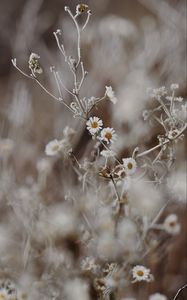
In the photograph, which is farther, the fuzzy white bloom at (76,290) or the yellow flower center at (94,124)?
the fuzzy white bloom at (76,290)

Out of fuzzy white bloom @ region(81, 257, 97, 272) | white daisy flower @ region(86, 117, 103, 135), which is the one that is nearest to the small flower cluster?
white daisy flower @ region(86, 117, 103, 135)

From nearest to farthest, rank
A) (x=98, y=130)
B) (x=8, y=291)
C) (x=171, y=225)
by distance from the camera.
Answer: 1. (x=98, y=130)
2. (x=8, y=291)
3. (x=171, y=225)

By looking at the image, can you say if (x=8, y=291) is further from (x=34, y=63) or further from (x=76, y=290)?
(x=34, y=63)

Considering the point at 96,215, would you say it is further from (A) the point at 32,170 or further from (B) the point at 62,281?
(A) the point at 32,170

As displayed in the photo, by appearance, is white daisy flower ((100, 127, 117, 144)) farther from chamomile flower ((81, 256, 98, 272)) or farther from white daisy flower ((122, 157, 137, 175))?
chamomile flower ((81, 256, 98, 272))

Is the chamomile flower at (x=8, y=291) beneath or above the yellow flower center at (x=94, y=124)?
beneath

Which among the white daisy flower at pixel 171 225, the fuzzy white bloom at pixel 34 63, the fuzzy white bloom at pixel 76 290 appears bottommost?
the fuzzy white bloom at pixel 76 290

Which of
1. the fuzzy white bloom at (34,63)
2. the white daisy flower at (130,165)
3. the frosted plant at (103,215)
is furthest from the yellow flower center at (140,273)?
the fuzzy white bloom at (34,63)

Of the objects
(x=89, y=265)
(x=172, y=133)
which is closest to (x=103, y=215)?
(x=89, y=265)

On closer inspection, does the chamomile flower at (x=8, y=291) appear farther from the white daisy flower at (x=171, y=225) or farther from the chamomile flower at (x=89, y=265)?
the white daisy flower at (x=171, y=225)
